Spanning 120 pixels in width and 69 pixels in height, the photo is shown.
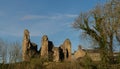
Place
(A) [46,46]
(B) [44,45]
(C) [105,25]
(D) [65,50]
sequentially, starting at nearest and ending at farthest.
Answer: (C) [105,25] → (A) [46,46] → (B) [44,45] → (D) [65,50]

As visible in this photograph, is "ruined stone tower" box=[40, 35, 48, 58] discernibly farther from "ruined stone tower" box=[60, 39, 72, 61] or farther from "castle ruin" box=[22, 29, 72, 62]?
"ruined stone tower" box=[60, 39, 72, 61]

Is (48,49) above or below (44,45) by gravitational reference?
below

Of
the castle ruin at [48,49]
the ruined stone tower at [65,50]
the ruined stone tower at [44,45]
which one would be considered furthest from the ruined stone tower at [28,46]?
the ruined stone tower at [65,50]

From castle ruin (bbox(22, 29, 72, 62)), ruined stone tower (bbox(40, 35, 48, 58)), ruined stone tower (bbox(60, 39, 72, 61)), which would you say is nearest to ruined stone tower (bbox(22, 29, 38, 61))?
castle ruin (bbox(22, 29, 72, 62))

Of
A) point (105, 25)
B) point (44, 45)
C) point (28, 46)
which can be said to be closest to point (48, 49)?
point (44, 45)

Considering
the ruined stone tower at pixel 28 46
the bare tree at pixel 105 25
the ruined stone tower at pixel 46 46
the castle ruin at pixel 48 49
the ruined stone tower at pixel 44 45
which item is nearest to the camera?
the bare tree at pixel 105 25

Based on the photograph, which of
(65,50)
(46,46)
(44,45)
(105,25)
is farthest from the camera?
(65,50)

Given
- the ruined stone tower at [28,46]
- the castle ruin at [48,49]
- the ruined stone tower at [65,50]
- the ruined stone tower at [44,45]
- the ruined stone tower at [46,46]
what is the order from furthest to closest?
→ the ruined stone tower at [65,50], the ruined stone tower at [46,46], the ruined stone tower at [44,45], the castle ruin at [48,49], the ruined stone tower at [28,46]

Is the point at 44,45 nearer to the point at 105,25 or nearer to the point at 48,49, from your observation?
the point at 48,49

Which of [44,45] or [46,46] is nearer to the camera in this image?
[46,46]

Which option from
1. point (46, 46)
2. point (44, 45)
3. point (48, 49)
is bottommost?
point (48, 49)

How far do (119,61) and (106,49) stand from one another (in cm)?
277

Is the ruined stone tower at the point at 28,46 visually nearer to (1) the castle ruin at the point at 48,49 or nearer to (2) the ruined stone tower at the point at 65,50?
(1) the castle ruin at the point at 48,49

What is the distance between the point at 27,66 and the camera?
38.6 m
